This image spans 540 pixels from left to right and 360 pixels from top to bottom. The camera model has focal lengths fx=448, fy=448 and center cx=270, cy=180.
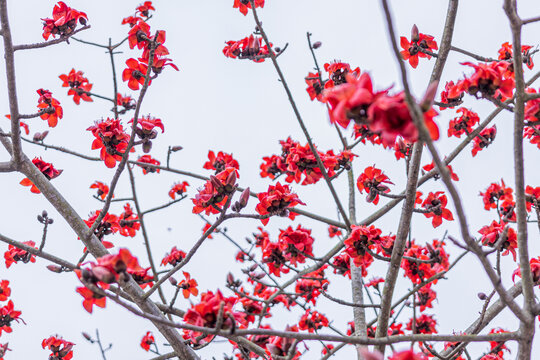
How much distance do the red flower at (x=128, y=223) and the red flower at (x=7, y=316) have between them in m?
1.00

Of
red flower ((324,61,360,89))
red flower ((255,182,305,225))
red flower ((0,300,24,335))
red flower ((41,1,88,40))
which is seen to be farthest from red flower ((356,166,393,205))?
red flower ((0,300,24,335))

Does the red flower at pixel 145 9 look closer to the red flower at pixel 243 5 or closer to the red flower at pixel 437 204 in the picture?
the red flower at pixel 243 5

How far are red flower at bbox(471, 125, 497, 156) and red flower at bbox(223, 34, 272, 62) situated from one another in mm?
1916

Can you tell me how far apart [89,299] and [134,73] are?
1798mm

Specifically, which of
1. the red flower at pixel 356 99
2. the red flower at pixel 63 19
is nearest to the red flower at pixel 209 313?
the red flower at pixel 356 99

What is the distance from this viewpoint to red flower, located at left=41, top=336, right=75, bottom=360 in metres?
3.04

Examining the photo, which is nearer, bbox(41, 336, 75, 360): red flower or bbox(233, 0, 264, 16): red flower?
bbox(41, 336, 75, 360): red flower

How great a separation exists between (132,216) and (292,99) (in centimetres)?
193

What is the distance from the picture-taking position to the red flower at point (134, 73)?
297 cm

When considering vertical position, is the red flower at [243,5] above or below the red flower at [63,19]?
above

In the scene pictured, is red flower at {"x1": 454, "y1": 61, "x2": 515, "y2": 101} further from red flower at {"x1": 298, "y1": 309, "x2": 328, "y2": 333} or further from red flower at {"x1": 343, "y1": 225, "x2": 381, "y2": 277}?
red flower at {"x1": 298, "y1": 309, "x2": 328, "y2": 333}

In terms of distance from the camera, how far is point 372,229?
102 inches

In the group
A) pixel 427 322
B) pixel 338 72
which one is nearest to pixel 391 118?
pixel 338 72

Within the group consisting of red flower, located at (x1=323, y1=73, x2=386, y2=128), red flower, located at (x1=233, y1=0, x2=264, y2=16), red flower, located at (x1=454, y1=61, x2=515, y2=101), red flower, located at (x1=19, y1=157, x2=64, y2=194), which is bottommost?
red flower, located at (x1=323, y1=73, x2=386, y2=128)
